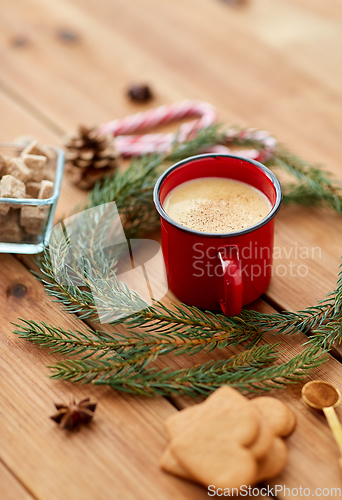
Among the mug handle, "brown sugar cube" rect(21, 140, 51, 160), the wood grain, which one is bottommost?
the wood grain

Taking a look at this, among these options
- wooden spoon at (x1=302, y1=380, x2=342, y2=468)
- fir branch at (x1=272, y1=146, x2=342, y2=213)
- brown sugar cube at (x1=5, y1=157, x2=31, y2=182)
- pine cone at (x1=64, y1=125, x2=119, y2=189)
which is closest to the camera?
wooden spoon at (x1=302, y1=380, x2=342, y2=468)

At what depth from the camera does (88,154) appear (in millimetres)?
1243

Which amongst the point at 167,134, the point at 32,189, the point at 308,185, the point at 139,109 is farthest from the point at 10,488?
the point at 139,109

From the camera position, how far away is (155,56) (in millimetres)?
1647

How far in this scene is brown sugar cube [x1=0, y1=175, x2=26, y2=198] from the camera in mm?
994

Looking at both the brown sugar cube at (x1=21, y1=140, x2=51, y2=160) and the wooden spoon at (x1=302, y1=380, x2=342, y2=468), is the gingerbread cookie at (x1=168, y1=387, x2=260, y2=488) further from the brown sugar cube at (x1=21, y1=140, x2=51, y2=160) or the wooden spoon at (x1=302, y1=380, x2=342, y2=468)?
the brown sugar cube at (x1=21, y1=140, x2=51, y2=160)

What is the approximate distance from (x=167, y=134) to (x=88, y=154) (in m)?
0.26

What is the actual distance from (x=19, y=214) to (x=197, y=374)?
0.48m

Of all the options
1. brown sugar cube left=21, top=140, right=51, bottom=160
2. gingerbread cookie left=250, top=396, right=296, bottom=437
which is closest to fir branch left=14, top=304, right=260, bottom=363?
gingerbread cookie left=250, top=396, right=296, bottom=437

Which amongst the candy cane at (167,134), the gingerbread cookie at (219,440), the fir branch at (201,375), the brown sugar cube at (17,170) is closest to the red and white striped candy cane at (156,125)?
the candy cane at (167,134)

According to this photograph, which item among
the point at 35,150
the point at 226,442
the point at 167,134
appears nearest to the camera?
the point at 226,442

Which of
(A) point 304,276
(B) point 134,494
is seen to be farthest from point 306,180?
(B) point 134,494

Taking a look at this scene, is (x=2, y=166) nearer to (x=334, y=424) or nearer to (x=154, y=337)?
(x=154, y=337)

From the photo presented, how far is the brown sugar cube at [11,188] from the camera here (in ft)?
3.26
